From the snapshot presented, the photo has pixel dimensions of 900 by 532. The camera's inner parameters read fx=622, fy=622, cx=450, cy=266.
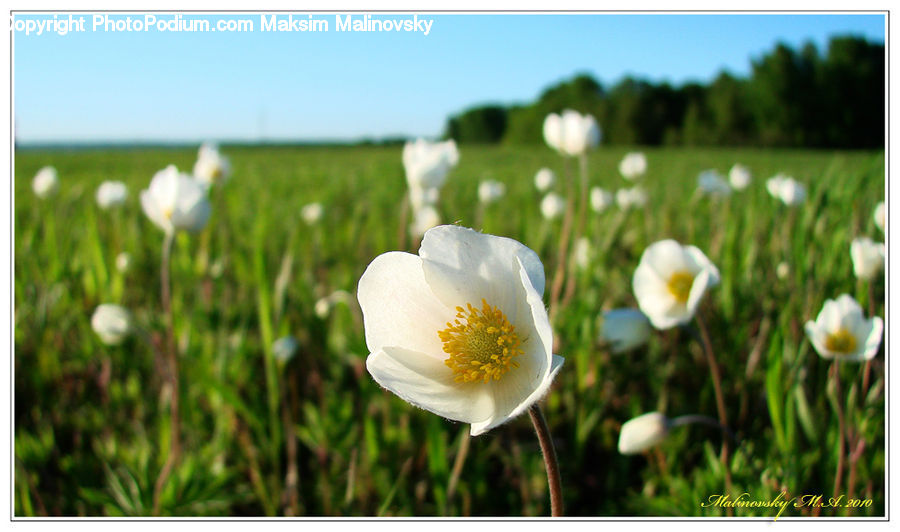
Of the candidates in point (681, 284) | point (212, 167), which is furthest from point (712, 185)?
point (212, 167)

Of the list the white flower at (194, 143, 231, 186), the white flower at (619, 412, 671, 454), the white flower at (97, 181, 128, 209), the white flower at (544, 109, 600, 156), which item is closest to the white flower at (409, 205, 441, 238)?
the white flower at (544, 109, 600, 156)

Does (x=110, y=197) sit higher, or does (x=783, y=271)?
(x=110, y=197)

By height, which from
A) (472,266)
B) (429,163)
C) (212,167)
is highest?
(212,167)

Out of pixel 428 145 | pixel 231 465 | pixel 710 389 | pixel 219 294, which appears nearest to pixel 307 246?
pixel 219 294

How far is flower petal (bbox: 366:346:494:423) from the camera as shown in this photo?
2.33 ft

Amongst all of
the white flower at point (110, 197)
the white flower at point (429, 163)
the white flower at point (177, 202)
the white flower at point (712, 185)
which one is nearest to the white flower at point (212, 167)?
the white flower at point (110, 197)

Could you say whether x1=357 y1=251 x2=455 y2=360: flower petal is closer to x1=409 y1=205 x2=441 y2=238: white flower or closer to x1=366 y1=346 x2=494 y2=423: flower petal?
x1=366 y1=346 x2=494 y2=423: flower petal

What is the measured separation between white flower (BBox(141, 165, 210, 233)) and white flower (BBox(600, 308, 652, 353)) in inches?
43.3

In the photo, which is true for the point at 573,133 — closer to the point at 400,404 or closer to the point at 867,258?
the point at 867,258

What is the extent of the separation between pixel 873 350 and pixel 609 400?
0.70 m

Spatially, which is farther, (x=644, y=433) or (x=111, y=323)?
(x=111, y=323)

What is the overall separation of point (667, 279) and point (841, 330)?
381mm

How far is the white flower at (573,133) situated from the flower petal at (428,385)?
149 centimetres

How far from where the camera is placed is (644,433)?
1.15 meters
